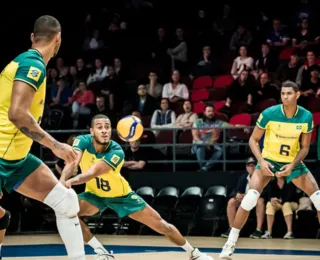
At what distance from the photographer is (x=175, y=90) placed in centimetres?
1541

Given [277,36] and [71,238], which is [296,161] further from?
[277,36]

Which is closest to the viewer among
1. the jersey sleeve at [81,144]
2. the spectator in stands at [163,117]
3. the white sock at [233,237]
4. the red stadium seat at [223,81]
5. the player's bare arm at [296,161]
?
the jersey sleeve at [81,144]

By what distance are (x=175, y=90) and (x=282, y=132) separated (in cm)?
653

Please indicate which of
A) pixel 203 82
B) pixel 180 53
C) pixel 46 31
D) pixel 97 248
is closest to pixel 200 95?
pixel 203 82

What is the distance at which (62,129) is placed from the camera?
15.6 metres

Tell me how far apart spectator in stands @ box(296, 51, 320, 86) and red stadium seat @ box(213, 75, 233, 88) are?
1.73m

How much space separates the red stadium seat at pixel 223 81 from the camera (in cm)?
1580

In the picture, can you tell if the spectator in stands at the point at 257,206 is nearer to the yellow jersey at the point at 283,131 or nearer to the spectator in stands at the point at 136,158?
the spectator in stands at the point at 136,158

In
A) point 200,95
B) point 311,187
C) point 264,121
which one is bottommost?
point 311,187

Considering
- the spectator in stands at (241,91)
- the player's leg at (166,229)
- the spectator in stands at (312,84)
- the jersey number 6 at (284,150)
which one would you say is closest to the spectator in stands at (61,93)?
the spectator in stands at (241,91)

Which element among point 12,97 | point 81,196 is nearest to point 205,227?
point 81,196

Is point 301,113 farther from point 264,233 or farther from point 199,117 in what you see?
point 199,117

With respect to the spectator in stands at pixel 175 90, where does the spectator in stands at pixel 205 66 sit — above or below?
above

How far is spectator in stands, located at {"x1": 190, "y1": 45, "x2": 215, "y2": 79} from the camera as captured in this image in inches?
644
